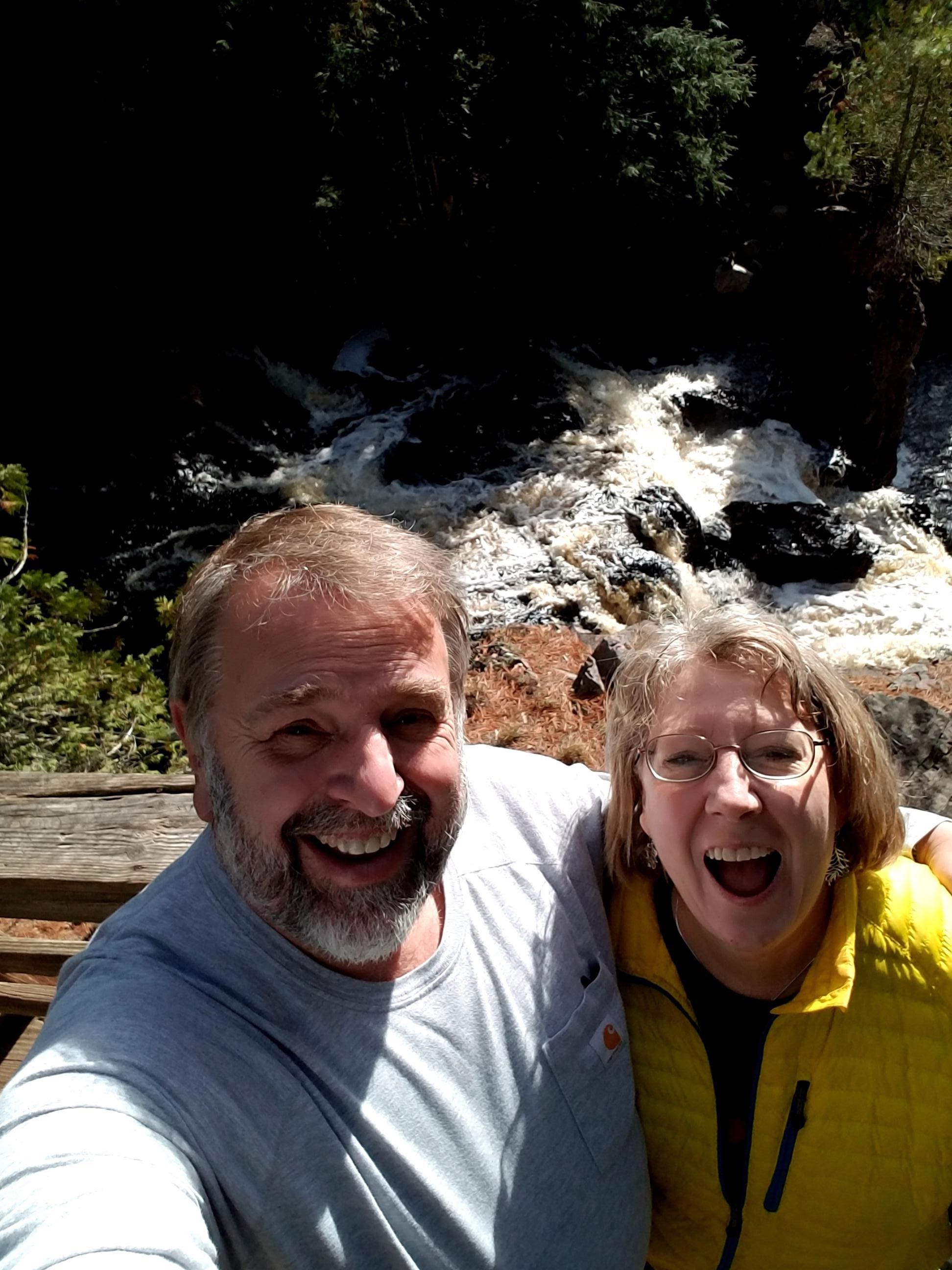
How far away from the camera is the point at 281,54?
10102 millimetres

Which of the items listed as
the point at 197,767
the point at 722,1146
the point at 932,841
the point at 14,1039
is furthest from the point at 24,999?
the point at 932,841

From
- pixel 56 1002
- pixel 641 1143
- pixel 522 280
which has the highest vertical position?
pixel 522 280

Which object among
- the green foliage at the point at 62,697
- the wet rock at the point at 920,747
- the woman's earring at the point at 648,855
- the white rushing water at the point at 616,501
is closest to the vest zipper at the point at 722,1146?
the woman's earring at the point at 648,855

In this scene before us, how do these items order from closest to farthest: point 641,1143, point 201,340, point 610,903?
point 641,1143 → point 610,903 → point 201,340

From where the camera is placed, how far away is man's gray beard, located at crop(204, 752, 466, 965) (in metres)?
1.34

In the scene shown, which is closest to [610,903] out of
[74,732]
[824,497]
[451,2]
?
[74,732]

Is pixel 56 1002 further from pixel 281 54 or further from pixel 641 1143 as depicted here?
pixel 281 54

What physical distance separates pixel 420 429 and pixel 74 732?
7.23m

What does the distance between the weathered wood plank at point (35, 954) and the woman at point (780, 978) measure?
4.89 feet

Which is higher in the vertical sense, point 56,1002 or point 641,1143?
point 56,1002

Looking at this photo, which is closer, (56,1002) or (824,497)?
(56,1002)

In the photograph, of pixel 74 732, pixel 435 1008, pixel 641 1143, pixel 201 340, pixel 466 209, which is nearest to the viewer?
pixel 435 1008

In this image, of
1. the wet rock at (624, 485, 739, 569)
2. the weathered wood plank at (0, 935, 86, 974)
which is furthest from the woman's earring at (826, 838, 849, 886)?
the wet rock at (624, 485, 739, 569)

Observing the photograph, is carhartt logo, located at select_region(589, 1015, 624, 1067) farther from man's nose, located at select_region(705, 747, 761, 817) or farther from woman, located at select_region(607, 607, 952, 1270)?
man's nose, located at select_region(705, 747, 761, 817)
